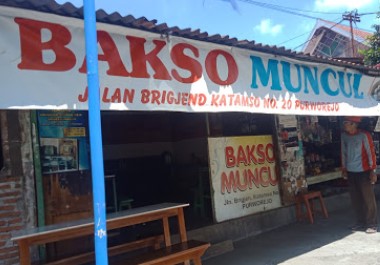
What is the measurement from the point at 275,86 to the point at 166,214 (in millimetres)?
2261

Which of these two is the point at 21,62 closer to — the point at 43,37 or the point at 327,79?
the point at 43,37

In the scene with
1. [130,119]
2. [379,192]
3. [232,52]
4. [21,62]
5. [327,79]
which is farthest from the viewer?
[379,192]

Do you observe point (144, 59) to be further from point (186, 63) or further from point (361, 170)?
point (361, 170)

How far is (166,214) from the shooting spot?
15.9 ft

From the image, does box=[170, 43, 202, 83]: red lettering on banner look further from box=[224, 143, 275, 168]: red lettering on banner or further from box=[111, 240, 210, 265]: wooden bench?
box=[224, 143, 275, 168]: red lettering on banner

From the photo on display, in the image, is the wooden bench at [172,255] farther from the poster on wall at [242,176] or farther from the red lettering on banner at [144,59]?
the poster on wall at [242,176]

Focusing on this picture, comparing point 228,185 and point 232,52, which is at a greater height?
point 232,52

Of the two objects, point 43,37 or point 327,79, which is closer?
point 43,37

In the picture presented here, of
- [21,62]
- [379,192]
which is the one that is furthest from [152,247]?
[379,192]

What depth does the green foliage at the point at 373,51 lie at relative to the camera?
14977 mm

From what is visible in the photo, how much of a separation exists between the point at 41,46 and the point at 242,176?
15.5 ft

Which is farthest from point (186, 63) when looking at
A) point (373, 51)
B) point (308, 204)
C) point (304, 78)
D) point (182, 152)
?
point (373, 51)

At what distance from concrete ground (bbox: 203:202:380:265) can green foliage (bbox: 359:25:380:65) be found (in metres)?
8.91

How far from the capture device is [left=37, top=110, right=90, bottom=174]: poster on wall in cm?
497
